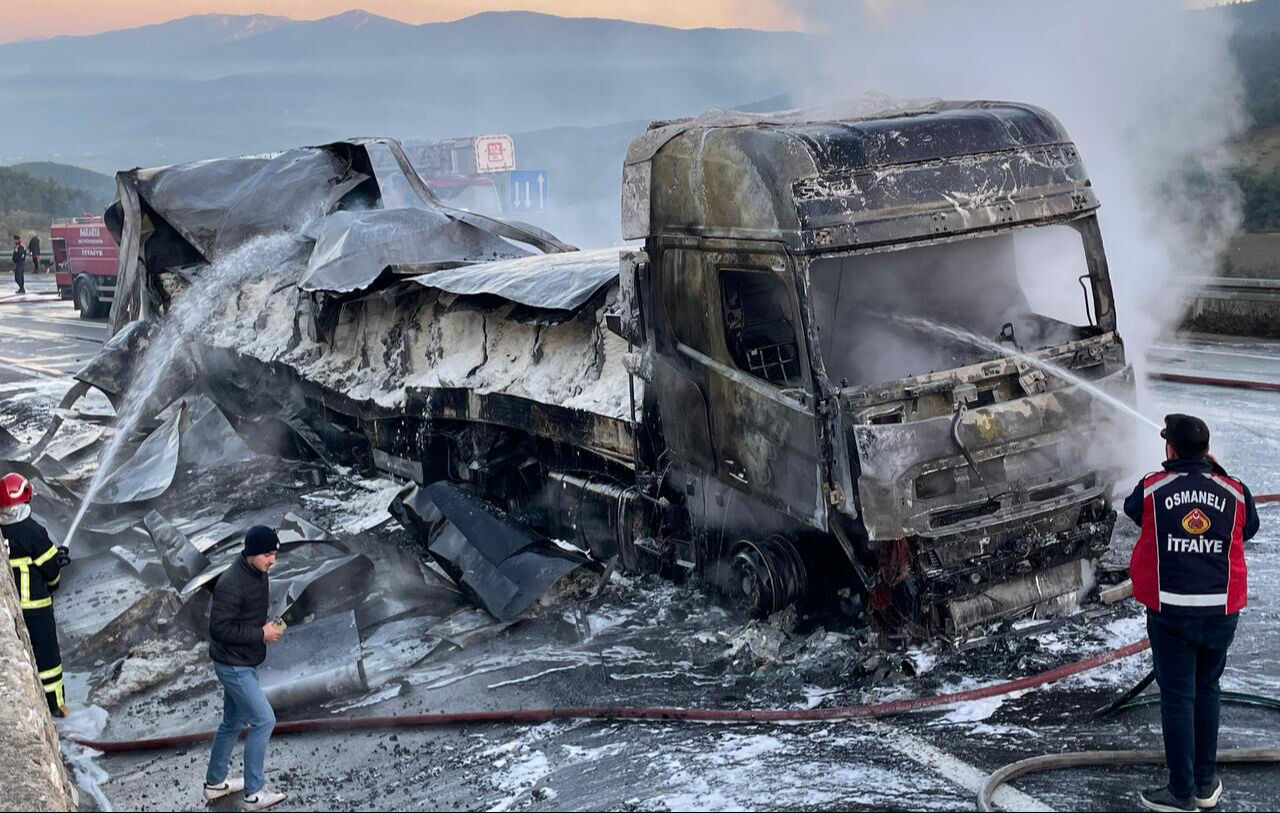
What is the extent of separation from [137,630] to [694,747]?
440 cm

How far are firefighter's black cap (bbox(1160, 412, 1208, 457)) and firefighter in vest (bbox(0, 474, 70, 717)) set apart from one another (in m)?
6.27

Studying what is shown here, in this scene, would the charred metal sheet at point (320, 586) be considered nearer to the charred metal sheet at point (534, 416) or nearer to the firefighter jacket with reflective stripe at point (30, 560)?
the firefighter jacket with reflective stripe at point (30, 560)

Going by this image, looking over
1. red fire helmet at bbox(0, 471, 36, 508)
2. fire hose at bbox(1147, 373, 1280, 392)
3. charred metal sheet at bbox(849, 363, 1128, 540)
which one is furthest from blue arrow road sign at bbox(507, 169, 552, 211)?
charred metal sheet at bbox(849, 363, 1128, 540)

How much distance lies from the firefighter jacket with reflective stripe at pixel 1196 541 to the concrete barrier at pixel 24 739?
4573mm

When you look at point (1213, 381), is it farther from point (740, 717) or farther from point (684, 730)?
point (684, 730)

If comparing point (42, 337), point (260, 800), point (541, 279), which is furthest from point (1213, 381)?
point (42, 337)

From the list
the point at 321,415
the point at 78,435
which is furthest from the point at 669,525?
the point at 78,435

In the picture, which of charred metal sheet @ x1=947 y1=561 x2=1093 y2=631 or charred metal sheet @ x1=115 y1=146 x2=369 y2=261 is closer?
charred metal sheet @ x1=947 y1=561 x2=1093 y2=631

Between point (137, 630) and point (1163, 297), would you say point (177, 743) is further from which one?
point (1163, 297)

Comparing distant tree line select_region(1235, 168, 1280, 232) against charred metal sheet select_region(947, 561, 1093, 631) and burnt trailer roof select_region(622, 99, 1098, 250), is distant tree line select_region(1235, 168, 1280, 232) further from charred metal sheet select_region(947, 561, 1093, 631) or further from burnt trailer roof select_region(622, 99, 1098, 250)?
charred metal sheet select_region(947, 561, 1093, 631)

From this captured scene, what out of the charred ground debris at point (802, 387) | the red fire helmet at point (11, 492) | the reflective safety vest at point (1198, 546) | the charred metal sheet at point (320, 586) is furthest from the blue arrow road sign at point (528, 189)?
the reflective safety vest at point (1198, 546)

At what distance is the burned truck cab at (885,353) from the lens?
626cm

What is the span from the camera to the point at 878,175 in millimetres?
6465

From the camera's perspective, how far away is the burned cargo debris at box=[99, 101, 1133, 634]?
6.30 metres
